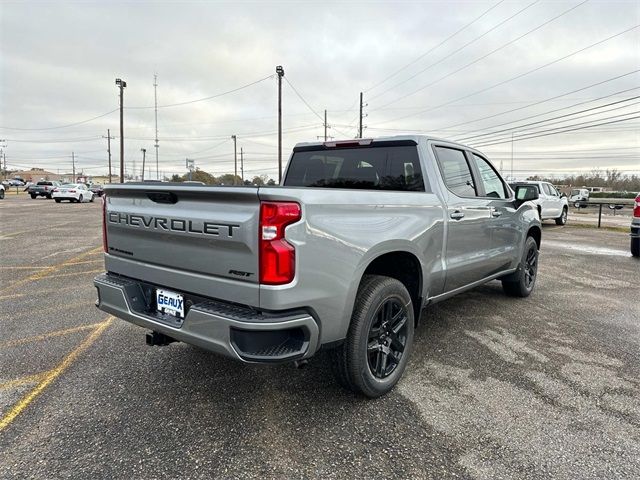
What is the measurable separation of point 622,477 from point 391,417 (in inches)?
49.3

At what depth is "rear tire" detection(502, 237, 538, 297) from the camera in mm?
5434

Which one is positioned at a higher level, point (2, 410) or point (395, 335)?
point (395, 335)

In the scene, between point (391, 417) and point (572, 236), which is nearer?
point (391, 417)

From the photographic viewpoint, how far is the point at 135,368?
3.41 meters

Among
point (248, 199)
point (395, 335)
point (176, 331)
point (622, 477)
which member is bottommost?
point (622, 477)

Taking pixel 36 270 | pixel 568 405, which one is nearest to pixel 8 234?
pixel 36 270

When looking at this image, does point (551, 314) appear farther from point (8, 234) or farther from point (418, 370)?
point (8, 234)

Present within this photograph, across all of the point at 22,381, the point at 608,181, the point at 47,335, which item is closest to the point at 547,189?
the point at 47,335

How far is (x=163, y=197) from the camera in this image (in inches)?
106

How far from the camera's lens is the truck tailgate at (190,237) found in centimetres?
225

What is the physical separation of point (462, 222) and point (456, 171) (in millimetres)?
543

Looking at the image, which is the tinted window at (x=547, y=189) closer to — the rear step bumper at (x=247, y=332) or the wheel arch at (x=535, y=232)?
the wheel arch at (x=535, y=232)

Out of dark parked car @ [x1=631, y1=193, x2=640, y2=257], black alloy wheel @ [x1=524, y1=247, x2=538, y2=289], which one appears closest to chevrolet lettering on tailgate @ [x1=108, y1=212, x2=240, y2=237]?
black alloy wheel @ [x1=524, y1=247, x2=538, y2=289]

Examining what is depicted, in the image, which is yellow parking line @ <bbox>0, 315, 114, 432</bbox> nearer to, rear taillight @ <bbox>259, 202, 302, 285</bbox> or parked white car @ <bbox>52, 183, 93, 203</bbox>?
rear taillight @ <bbox>259, 202, 302, 285</bbox>
